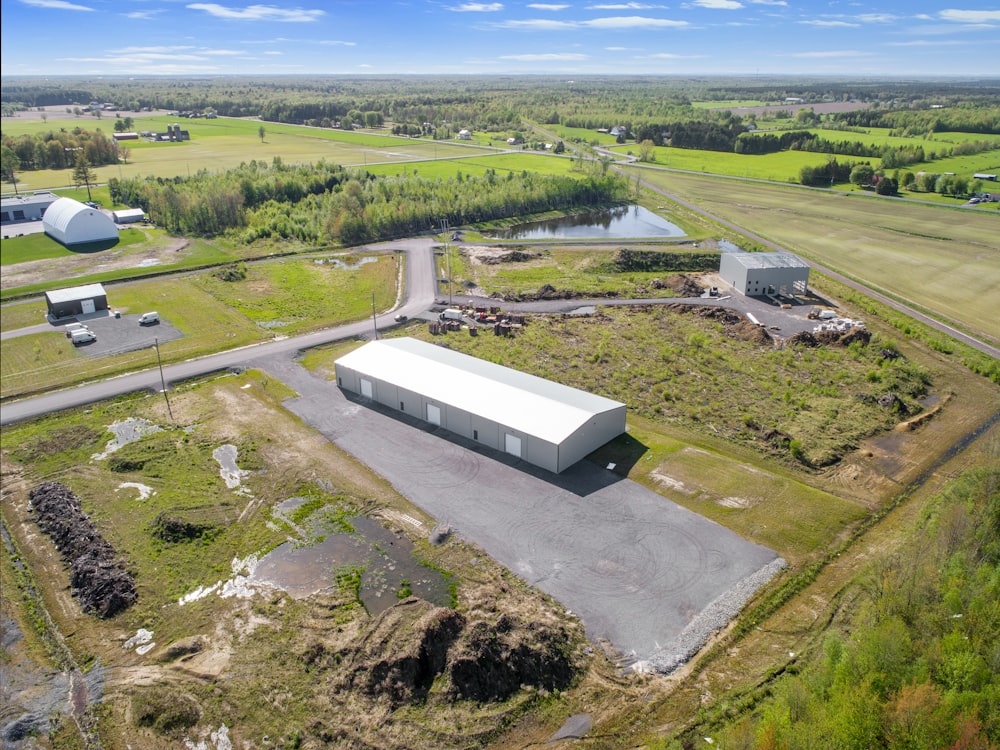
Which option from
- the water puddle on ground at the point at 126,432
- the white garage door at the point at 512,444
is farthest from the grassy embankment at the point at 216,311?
the white garage door at the point at 512,444

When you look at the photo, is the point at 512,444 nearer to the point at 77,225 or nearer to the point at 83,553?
the point at 83,553

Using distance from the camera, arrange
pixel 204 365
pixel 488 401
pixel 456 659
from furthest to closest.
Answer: pixel 204 365
pixel 488 401
pixel 456 659

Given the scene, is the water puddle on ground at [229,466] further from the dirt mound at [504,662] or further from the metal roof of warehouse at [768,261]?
the metal roof of warehouse at [768,261]

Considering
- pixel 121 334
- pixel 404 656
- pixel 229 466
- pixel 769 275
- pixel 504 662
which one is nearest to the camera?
pixel 404 656

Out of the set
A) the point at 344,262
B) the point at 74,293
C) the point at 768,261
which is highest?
the point at 768,261

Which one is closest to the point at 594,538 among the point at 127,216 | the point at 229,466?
the point at 229,466

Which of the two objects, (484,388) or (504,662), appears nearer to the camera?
(504,662)

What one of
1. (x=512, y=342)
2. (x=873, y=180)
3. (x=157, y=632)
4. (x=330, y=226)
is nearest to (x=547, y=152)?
(x=873, y=180)
